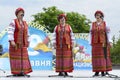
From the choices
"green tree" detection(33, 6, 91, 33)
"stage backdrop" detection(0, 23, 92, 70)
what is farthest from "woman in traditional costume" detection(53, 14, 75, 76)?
"green tree" detection(33, 6, 91, 33)

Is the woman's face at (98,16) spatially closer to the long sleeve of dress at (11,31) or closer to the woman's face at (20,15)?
the woman's face at (20,15)

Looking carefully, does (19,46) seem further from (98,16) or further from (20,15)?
(98,16)

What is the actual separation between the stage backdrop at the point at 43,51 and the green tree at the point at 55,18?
16405 millimetres

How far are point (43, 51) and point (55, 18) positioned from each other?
679 inches

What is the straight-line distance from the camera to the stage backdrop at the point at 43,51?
16656 millimetres

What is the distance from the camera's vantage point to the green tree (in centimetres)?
3441

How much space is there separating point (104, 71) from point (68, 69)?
74 centimetres

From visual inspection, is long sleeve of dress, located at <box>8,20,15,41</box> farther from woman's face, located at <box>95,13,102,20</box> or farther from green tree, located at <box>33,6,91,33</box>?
green tree, located at <box>33,6,91,33</box>

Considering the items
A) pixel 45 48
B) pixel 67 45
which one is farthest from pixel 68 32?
pixel 45 48

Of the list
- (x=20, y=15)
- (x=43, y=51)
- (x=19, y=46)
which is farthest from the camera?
(x=43, y=51)

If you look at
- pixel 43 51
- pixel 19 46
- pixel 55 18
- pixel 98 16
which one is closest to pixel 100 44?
pixel 98 16

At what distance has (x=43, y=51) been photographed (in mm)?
16969

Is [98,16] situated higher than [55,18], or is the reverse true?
[55,18]

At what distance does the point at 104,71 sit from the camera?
403 inches
